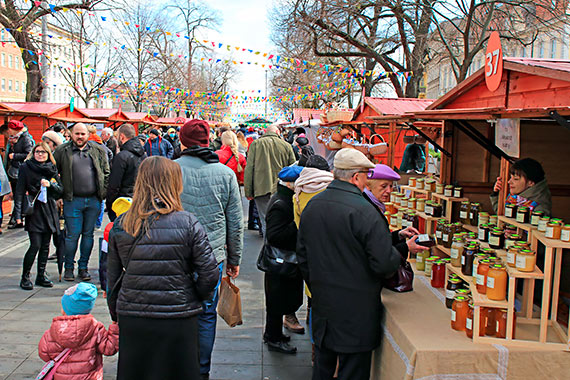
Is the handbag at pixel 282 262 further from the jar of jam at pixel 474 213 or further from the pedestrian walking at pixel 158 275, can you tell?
the jar of jam at pixel 474 213

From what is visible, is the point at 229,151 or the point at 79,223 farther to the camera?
the point at 229,151

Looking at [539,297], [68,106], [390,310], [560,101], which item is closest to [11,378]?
[390,310]

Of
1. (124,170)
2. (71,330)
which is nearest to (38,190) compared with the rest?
(124,170)

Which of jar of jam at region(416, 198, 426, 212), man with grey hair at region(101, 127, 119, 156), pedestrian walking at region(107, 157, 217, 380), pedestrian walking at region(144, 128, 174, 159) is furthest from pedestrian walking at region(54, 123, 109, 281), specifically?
pedestrian walking at region(144, 128, 174, 159)

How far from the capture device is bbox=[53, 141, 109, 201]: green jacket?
6.40 meters

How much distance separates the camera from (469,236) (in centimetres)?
385

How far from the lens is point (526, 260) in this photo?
3104mm

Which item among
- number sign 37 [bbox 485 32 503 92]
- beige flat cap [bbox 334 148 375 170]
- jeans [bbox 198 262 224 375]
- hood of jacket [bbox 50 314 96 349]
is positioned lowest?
jeans [bbox 198 262 224 375]

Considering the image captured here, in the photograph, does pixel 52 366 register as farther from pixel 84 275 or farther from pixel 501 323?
Answer: pixel 84 275

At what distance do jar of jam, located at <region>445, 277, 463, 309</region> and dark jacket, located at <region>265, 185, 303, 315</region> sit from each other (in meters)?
1.40

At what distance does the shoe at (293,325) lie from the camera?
17.3 feet

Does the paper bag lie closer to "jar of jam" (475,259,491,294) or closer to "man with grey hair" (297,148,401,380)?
"man with grey hair" (297,148,401,380)

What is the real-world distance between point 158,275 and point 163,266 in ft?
0.20

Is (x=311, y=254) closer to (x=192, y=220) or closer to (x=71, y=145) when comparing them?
(x=192, y=220)
